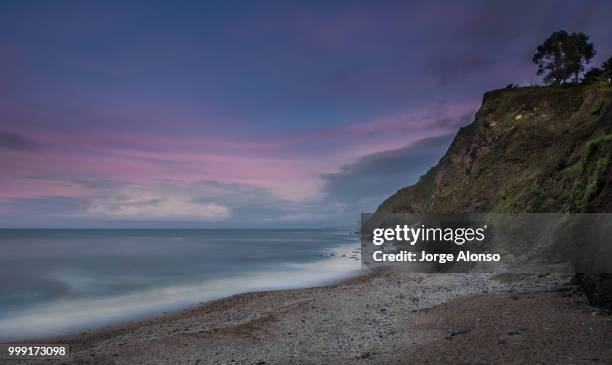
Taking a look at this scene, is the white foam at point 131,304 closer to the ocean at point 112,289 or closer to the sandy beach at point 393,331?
the ocean at point 112,289

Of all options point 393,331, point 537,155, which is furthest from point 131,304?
point 537,155

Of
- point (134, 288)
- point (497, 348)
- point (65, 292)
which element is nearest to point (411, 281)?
point (497, 348)

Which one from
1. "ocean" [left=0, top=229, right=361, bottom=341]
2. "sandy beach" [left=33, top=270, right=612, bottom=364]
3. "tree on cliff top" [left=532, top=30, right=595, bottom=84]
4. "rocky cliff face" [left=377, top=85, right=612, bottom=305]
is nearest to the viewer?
"sandy beach" [left=33, top=270, right=612, bottom=364]

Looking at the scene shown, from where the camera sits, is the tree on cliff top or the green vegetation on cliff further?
the tree on cliff top

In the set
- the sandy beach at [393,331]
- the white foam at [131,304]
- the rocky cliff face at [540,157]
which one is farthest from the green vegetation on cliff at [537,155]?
→ the white foam at [131,304]

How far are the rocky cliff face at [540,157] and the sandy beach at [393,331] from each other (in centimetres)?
222

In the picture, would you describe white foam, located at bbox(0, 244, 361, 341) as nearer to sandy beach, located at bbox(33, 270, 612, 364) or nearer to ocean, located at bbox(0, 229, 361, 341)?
ocean, located at bbox(0, 229, 361, 341)

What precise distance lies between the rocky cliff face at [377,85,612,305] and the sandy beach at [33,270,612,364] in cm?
222

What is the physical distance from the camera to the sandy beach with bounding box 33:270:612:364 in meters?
8.98

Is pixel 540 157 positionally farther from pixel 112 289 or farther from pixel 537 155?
pixel 112 289

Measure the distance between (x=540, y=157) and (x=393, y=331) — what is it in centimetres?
2733

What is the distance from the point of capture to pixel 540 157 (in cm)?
3262

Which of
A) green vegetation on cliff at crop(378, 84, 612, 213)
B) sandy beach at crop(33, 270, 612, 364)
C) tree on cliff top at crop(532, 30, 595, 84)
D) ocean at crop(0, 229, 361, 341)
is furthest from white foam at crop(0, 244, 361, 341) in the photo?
tree on cliff top at crop(532, 30, 595, 84)

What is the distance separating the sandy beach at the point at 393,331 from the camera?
8984 mm
